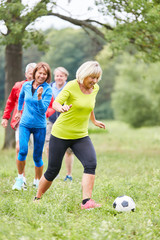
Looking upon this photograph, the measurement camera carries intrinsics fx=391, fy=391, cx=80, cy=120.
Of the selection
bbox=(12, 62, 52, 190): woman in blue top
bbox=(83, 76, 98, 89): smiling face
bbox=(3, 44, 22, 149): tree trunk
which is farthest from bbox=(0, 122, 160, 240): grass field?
bbox=(3, 44, 22, 149): tree trunk

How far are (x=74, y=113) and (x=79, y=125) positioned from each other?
195 mm

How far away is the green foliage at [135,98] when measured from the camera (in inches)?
1448

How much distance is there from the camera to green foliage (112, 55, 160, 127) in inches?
1448

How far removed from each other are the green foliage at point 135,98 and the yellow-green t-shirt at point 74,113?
3075cm

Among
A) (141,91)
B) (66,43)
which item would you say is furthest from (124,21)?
(66,43)

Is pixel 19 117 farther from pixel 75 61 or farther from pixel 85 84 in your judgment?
pixel 75 61

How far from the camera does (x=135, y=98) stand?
37.5 metres

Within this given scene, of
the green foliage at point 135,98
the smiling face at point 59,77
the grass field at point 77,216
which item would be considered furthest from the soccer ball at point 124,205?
the green foliage at point 135,98

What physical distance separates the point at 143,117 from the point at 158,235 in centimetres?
3403

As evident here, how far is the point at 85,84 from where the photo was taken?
16.3ft

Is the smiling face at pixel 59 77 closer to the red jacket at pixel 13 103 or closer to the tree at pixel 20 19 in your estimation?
the red jacket at pixel 13 103

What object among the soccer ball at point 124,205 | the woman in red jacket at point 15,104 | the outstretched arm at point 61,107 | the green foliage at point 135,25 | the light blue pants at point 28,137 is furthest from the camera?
the green foliage at point 135,25

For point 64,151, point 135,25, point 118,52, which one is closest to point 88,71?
point 64,151

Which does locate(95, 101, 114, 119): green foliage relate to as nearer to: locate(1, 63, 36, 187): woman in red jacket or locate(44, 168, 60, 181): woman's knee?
locate(1, 63, 36, 187): woman in red jacket
